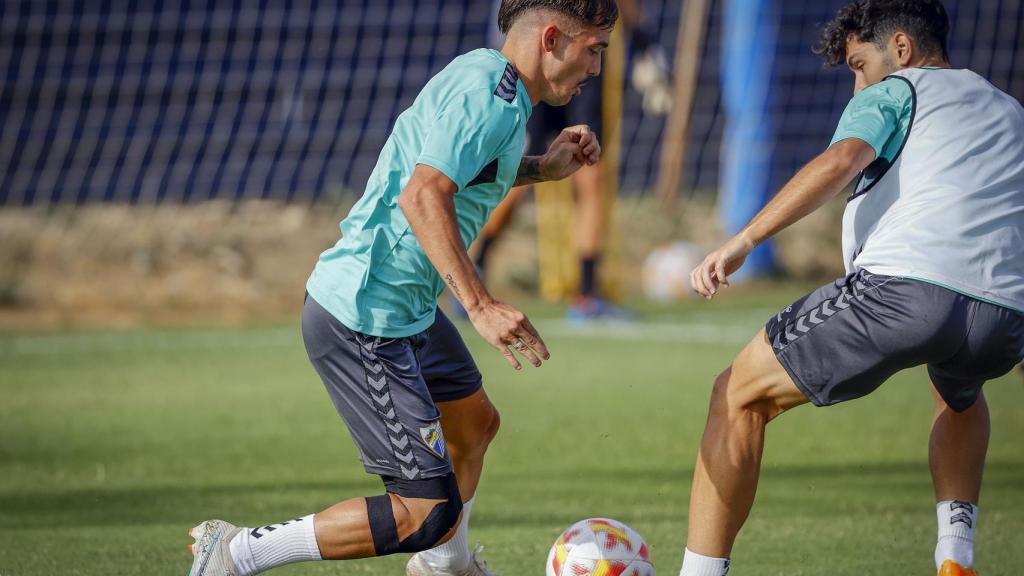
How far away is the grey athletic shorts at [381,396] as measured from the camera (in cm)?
329

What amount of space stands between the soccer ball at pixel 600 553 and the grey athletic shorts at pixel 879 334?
0.72 meters

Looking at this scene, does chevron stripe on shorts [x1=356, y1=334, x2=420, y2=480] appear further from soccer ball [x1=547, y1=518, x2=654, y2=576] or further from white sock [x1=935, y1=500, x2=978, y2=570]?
white sock [x1=935, y1=500, x2=978, y2=570]

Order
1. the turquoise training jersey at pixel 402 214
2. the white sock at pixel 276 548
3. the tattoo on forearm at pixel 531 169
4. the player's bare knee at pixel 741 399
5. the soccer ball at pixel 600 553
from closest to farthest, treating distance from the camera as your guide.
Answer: the turquoise training jersey at pixel 402 214 < the white sock at pixel 276 548 < the player's bare knee at pixel 741 399 < the soccer ball at pixel 600 553 < the tattoo on forearm at pixel 531 169

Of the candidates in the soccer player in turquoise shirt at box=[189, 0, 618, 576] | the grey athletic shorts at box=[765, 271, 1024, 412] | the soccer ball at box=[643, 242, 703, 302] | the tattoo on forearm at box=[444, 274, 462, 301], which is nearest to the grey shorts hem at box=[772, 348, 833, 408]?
the grey athletic shorts at box=[765, 271, 1024, 412]

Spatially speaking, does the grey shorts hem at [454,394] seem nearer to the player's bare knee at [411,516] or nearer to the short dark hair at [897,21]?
the player's bare knee at [411,516]

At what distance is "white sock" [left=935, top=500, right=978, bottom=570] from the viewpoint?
146 inches

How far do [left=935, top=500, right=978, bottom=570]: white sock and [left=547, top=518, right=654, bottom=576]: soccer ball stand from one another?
84 cm

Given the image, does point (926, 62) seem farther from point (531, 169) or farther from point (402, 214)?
point (402, 214)

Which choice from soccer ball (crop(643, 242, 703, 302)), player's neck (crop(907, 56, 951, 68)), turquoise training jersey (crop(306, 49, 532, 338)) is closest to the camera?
turquoise training jersey (crop(306, 49, 532, 338))

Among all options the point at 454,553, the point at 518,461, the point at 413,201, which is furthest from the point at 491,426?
the point at 518,461

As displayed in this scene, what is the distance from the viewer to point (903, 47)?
11.5 feet

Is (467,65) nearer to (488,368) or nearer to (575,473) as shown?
(575,473)

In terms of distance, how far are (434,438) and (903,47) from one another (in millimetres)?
1631

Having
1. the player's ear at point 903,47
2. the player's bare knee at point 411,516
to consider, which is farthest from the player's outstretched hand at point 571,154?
the player's bare knee at point 411,516
